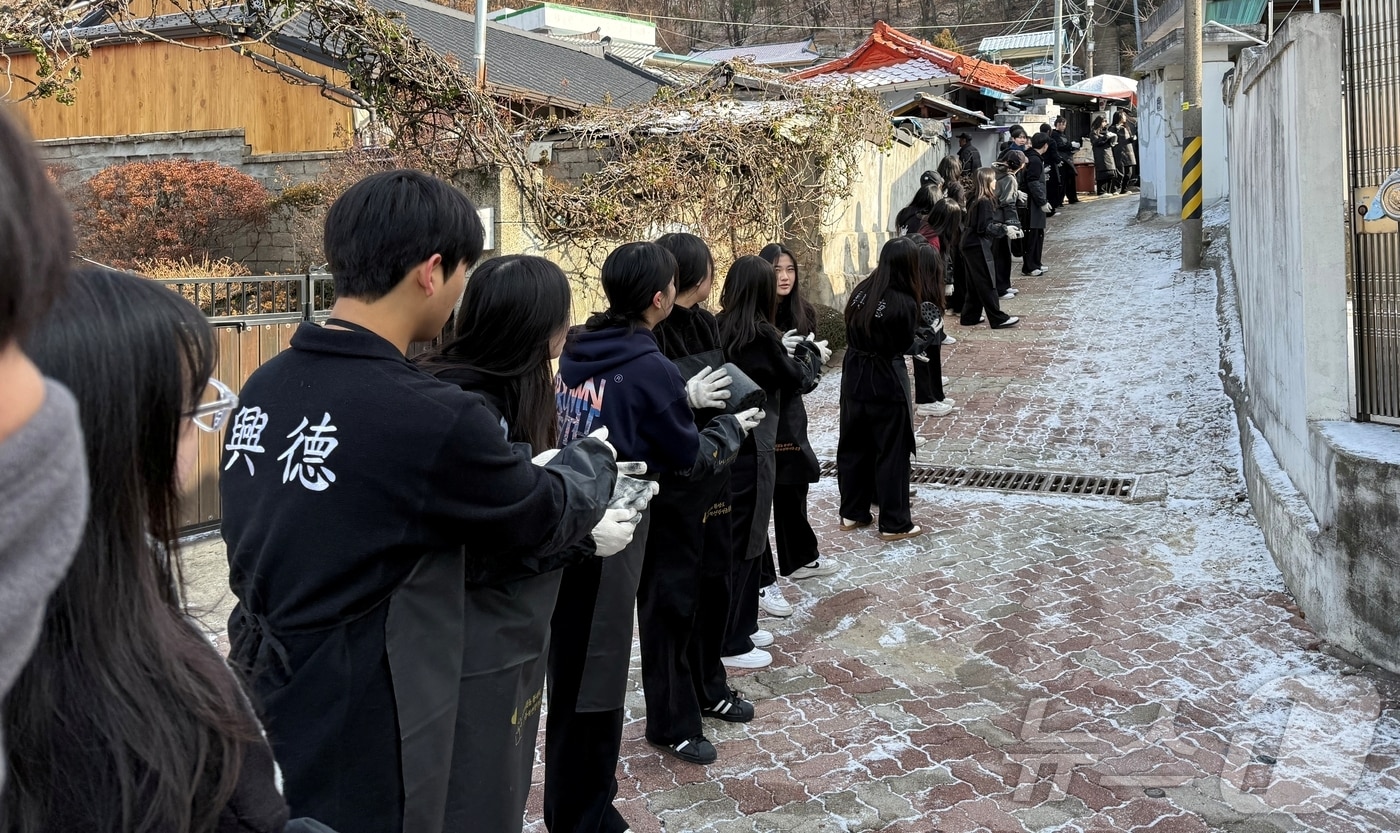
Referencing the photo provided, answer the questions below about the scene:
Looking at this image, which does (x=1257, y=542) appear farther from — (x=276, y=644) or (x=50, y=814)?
(x=50, y=814)

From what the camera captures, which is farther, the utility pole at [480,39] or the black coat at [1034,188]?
the black coat at [1034,188]

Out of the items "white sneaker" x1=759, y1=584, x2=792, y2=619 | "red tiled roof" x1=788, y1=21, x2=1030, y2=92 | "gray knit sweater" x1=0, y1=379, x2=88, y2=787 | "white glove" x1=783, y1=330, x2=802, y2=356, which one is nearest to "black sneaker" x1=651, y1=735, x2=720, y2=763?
"white sneaker" x1=759, y1=584, x2=792, y2=619

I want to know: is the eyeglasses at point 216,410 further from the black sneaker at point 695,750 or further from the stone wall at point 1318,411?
the stone wall at point 1318,411

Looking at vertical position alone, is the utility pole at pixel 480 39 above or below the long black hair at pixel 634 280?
above

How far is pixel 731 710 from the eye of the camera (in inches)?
181

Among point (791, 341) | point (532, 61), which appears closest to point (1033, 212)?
point (532, 61)

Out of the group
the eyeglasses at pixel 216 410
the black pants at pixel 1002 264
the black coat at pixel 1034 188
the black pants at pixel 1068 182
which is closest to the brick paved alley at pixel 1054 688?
the eyeglasses at pixel 216 410

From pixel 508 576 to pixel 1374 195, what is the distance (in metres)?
4.47

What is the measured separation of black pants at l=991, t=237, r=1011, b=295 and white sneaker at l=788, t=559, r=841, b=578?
8.72 metres

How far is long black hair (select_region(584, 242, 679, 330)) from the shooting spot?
3769mm

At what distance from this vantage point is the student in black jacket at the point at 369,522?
2.12 m

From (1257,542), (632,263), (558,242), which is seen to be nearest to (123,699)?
(632,263)

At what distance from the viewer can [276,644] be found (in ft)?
7.03

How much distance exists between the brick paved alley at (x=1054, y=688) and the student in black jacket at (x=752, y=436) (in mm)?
244
